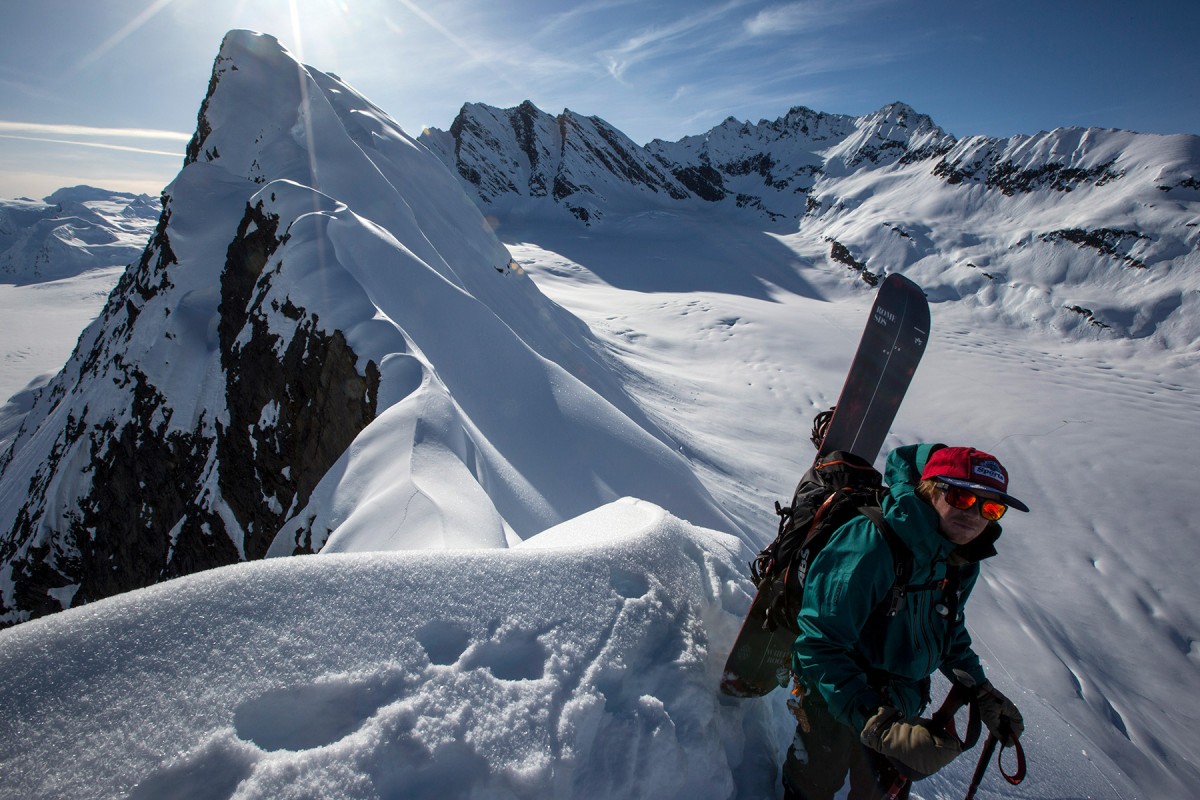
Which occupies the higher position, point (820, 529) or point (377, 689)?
point (820, 529)

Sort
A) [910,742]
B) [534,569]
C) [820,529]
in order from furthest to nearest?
[534,569] → [820,529] → [910,742]

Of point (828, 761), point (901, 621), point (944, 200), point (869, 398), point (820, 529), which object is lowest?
point (828, 761)

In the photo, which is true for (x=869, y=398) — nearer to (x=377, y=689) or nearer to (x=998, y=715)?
(x=998, y=715)

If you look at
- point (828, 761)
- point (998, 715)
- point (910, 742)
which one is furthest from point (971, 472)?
point (828, 761)

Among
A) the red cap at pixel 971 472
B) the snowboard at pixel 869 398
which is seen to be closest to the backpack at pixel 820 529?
the snowboard at pixel 869 398

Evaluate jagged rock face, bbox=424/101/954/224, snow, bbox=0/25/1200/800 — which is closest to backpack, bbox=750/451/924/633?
snow, bbox=0/25/1200/800

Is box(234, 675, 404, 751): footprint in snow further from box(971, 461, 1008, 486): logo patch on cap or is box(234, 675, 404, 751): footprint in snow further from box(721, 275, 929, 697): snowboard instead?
box(971, 461, 1008, 486): logo patch on cap

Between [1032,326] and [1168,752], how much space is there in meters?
39.2

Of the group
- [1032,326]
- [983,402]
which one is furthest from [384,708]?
[1032,326]

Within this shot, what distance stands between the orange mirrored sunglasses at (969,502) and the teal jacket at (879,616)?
0.07 meters

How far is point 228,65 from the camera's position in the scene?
18219mm

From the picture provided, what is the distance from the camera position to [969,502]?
1804mm

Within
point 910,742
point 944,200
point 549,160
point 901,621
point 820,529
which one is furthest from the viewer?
point 549,160

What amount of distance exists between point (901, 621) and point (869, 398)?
2.85 m
